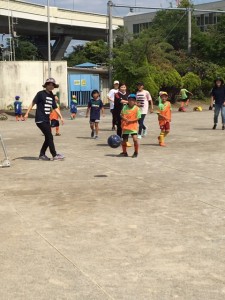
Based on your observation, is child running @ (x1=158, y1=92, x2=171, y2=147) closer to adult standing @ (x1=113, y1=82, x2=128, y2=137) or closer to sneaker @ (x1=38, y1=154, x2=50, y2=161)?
adult standing @ (x1=113, y1=82, x2=128, y2=137)

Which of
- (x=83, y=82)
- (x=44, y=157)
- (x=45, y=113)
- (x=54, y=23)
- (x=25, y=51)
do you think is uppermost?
(x=54, y=23)

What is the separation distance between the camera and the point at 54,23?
71062 millimetres

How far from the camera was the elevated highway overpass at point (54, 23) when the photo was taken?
62.9 meters

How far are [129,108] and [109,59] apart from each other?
24.3 m

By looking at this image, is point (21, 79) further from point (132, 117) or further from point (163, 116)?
point (132, 117)

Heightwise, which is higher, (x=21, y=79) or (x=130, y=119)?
(x=21, y=79)

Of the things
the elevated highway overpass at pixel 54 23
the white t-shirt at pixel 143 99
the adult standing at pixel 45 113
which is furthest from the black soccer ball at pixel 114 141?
the elevated highway overpass at pixel 54 23

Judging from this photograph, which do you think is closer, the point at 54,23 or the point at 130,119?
the point at 130,119

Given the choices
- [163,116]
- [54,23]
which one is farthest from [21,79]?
[54,23]

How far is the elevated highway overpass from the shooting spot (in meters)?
62.9

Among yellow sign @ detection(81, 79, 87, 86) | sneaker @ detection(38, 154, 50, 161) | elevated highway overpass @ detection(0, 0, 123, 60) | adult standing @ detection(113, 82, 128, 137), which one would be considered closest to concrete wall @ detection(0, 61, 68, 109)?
yellow sign @ detection(81, 79, 87, 86)

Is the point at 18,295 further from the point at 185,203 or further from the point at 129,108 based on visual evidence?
the point at 129,108

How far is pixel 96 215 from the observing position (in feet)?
20.7

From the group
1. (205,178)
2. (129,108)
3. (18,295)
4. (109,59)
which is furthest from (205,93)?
(18,295)
